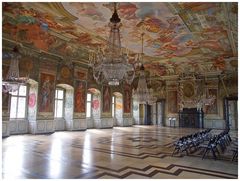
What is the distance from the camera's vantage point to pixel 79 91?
17609 millimetres

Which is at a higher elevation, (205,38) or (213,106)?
(205,38)

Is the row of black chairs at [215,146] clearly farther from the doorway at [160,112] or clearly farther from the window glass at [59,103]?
the doorway at [160,112]

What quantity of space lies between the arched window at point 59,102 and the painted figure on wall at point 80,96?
1.13 meters

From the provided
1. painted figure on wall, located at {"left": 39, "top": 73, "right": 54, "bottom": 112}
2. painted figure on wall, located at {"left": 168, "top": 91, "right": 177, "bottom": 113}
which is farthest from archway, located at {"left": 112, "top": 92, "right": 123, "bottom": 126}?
painted figure on wall, located at {"left": 39, "top": 73, "right": 54, "bottom": 112}

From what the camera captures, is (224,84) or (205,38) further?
(224,84)

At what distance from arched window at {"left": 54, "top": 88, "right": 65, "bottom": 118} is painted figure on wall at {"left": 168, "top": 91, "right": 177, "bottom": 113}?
38.0 ft

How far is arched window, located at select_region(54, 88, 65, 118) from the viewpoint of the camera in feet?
55.8

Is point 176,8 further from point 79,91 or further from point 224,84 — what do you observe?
point 224,84

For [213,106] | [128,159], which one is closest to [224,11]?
[128,159]

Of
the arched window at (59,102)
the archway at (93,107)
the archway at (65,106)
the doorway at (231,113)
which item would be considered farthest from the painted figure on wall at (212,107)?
the arched window at (59,102)

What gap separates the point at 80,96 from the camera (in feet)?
58.0

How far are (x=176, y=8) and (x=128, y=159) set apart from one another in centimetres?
603

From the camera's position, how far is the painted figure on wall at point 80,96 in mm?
17375

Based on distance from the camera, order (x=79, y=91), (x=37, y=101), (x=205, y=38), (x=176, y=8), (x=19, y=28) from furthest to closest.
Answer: (x=79, y=91)
(x=37, y=101)
(x=205, y=38)
(x=19, y=28)
(x=176, y=8)
